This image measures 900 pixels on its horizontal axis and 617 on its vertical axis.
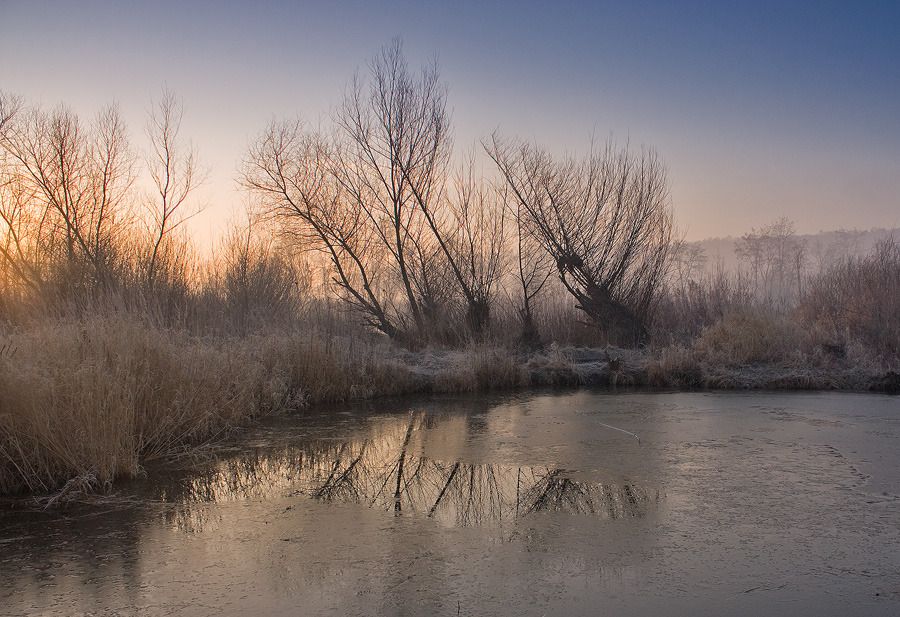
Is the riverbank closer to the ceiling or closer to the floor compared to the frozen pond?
closer to the ceiling

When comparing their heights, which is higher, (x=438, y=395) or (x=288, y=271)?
(x=288, y=271)

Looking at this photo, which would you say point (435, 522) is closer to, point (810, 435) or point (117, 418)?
point (117, 418)

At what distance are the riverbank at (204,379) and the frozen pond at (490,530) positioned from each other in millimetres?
581

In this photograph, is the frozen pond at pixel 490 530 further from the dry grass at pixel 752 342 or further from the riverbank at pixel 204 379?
the dry grass at pixel 752 342

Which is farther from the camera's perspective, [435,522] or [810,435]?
[810,435]

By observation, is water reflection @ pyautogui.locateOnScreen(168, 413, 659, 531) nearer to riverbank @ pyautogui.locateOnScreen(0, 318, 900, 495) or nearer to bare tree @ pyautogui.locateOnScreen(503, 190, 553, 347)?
riverbank @ pyautogui.locateOnScreen(0, 318, 900, 495)

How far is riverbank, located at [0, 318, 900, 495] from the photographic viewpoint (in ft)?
19.0

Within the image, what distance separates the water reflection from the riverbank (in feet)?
3.00

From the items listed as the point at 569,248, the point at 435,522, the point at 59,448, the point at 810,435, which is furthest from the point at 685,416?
the point at 569,248

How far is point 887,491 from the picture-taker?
5.42m

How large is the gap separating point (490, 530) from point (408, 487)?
1.34m

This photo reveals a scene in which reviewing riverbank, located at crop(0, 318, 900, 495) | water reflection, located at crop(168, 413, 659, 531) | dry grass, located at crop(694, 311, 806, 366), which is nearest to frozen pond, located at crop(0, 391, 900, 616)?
water reflection, located at crop(168, 413, 659, 531)

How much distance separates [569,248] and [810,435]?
1005 centimetres

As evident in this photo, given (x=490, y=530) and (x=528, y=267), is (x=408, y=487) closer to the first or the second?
(x=490, y=530)
